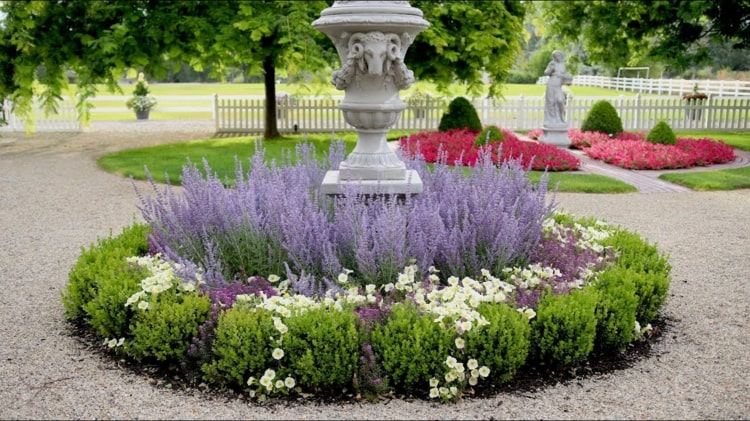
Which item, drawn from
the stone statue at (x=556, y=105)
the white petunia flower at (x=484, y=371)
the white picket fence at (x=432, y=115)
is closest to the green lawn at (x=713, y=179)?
the stone statue at (x=556, y=105)

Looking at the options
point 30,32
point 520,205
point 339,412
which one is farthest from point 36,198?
point 339,412

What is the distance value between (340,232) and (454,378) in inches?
63.7

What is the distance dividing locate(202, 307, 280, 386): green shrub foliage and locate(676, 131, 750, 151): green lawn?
51.2ft

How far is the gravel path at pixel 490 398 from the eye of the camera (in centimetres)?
368

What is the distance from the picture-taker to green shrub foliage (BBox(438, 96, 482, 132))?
16234 millimetres

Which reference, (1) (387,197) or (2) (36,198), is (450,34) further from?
(1) (387,197)

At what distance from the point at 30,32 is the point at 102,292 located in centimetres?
1132

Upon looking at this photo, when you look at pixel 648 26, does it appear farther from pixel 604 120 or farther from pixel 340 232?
pixel 340 232

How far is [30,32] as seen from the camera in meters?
13.9

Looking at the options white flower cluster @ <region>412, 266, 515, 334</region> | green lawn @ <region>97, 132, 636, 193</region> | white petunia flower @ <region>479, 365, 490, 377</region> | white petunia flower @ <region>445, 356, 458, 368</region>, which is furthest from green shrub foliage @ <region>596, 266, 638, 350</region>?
green lawn @ <region>97, 132, 636, 193</region>

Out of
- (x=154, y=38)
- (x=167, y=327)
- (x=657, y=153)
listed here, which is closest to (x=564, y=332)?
(x=167, y=327)

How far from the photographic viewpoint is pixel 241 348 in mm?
3842

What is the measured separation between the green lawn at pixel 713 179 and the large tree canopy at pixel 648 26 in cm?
511

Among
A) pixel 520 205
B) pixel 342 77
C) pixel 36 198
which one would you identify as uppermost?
pixel 342 77
